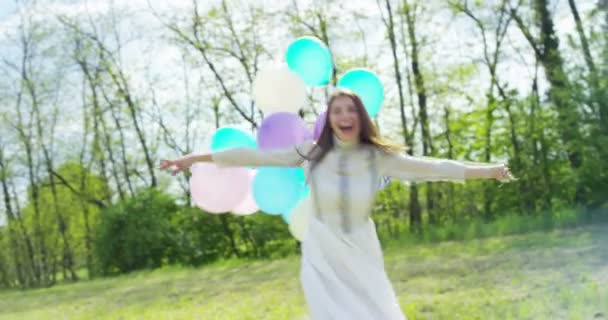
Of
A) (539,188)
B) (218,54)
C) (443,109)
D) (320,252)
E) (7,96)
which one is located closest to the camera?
(320,252)

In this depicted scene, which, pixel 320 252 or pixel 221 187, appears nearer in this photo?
pixel 320 252

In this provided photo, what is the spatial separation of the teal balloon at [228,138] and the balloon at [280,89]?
37 cm

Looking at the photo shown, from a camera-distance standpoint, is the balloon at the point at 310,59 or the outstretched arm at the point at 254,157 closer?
the outstretched arm at the point at 254,157

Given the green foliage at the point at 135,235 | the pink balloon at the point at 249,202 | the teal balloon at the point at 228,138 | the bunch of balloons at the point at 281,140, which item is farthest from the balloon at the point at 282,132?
the green foliage at the point at 135,235

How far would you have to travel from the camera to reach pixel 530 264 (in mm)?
8648

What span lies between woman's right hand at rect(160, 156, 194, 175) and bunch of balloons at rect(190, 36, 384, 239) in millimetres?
1106

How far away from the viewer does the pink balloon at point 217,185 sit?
15.7 ft

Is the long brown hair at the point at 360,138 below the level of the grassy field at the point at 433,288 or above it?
above

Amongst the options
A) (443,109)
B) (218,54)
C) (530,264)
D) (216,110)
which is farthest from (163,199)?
(530,264)

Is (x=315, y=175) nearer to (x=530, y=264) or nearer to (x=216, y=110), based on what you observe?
(x=530, y=264)

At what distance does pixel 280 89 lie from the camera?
5.02 metres

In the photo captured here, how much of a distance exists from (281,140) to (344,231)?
142 cm

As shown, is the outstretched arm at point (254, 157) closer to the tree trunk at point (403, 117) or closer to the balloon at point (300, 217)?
the balloon at point (300, 217)

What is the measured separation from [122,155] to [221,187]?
50.9ft
